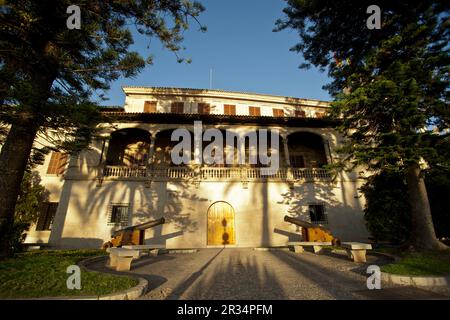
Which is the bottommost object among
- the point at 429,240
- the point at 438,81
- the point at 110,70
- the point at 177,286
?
the point at 177,286

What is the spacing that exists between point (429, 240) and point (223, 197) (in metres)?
10.3

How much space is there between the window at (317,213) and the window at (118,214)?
42.2ft

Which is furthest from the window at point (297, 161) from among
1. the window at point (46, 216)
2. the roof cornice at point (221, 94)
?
the window at point (46, 216)

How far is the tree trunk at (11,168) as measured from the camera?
6.14 m

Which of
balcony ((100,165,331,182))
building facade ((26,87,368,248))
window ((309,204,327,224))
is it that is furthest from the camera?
window ((309,204,327,224))

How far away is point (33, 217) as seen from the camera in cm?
1395

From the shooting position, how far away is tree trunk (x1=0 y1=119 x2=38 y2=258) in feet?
20.1

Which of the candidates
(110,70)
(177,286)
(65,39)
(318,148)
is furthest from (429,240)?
(65,39)

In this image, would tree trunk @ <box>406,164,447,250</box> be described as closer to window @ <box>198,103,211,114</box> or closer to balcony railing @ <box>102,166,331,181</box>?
balcony railing @ <box>102,166,331,181</box>

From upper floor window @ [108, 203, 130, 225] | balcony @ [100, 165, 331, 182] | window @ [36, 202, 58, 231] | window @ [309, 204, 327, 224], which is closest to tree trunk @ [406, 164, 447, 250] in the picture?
window @ [309, 204, 327, 224]

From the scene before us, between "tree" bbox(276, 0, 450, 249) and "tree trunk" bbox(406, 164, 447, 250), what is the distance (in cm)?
3

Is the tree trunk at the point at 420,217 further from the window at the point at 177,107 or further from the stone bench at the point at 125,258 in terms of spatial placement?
the window at the point at 177,107

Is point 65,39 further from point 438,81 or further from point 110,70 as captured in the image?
point 438,81

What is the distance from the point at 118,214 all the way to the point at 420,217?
16.1 metres
